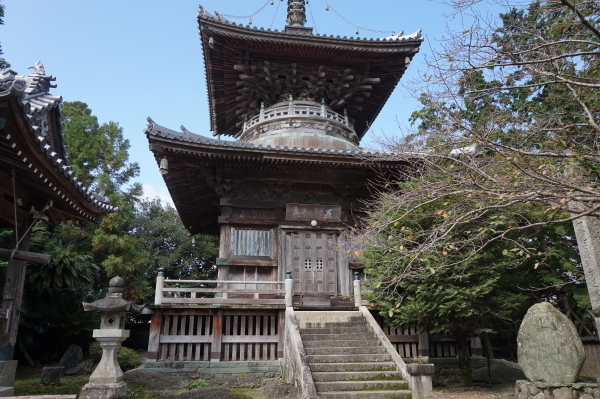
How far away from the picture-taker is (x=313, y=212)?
41.1 feet

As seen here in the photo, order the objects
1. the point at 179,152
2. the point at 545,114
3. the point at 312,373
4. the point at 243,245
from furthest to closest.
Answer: the point at 243,245 → the point at 179,152 → the point at 312,373 → the point at 545,114

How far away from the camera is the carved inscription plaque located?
12391 mm

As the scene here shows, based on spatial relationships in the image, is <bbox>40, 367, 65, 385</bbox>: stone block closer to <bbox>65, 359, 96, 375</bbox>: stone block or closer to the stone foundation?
<bbox>65, 359, 96, 375</bbox>: stone block

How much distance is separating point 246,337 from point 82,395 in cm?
407

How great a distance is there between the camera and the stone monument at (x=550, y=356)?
21.6ft

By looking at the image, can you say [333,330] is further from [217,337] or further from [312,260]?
[312,260]

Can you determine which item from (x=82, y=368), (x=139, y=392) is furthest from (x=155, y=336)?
(x=82, y=368)

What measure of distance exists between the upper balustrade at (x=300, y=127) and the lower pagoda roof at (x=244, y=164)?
5.54ft

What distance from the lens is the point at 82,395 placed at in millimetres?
6684

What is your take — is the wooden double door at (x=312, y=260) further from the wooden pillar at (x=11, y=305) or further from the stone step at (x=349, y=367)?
the wooden pillar at (x=11, y=305)

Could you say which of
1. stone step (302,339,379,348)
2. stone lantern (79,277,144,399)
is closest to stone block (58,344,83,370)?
stone lantern (79,277,144,399)

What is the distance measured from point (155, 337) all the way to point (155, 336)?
0.02m

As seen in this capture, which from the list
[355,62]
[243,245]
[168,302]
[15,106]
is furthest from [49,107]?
[355,62]

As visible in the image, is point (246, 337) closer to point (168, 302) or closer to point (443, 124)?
point (168, 302)
